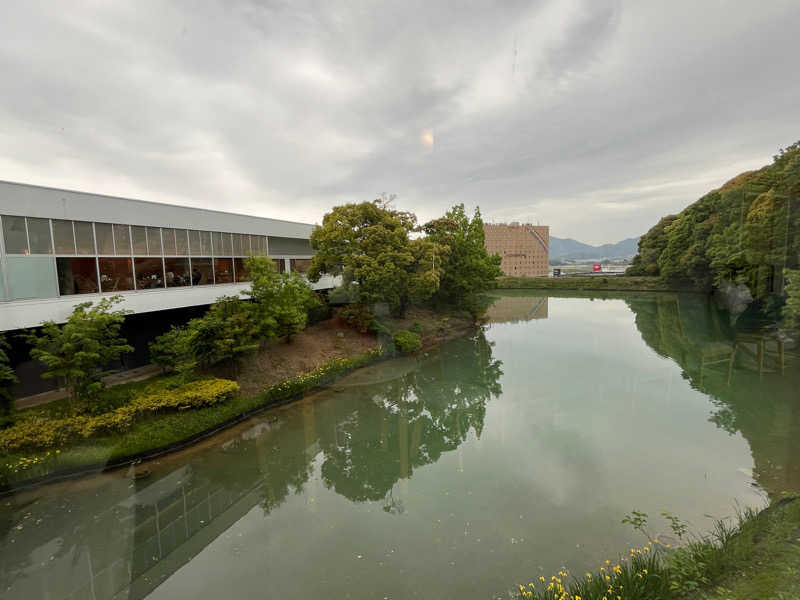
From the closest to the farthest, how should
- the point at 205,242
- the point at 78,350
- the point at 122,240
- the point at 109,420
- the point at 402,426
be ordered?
the point at 109,420
the point at 78,350
the point at 402,426
the point at 122,240
the point at 205,242

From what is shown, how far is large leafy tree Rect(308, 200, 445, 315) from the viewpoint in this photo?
1467cm

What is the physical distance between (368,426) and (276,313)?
4.86m

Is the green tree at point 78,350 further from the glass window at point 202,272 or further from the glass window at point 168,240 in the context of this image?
the glass window at point 202,272

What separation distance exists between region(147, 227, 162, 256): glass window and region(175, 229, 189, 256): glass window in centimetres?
58

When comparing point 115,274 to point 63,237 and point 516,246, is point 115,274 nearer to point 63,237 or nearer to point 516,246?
point 63,237

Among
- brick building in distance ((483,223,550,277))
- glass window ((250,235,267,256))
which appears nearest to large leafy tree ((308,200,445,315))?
glass window ((250,235,267,256))

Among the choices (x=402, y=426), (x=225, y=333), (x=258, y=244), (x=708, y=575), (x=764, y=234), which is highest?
(x=258, y=244)

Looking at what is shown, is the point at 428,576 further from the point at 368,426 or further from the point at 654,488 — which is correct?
the point at 368,426

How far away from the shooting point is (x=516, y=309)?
30.4 m

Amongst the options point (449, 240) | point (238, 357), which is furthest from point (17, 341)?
point (449, 240)

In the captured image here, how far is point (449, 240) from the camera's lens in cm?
2078

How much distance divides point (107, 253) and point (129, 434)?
5.52 m

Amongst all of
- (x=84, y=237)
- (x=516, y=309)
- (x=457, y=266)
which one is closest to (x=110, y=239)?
(x=84, y=237)

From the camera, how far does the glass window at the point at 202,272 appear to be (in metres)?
12.3
